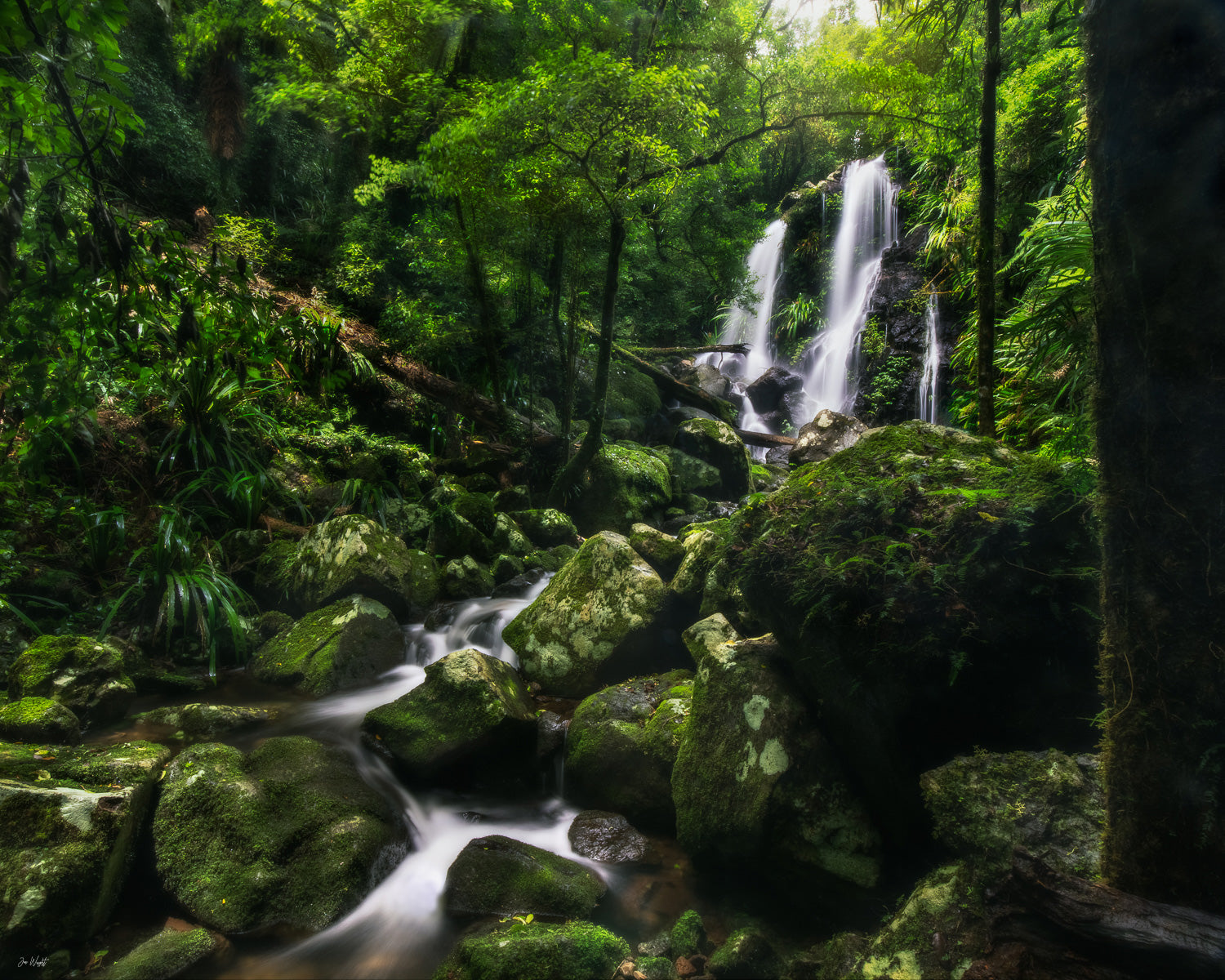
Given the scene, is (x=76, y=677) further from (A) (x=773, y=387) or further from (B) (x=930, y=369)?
(A) (x=773, y=387)

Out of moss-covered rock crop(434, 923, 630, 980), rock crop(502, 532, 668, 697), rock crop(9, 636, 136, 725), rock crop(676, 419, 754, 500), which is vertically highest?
rock crop(676, 419, 754, 500)

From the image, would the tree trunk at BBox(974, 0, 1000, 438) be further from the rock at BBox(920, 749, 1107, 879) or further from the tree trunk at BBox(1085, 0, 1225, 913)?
the tree trunk at BBox(1085, 0, 1225, 913)

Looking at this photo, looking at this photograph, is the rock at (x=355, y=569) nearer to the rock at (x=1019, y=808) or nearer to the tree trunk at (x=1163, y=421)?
the rock at (x=1019, y=808)

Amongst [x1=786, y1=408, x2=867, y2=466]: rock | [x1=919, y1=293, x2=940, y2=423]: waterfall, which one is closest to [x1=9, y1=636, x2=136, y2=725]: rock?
[x1=786, y1=408, x2=867, y2=466]: rock

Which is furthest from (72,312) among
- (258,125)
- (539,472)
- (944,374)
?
(258,125)

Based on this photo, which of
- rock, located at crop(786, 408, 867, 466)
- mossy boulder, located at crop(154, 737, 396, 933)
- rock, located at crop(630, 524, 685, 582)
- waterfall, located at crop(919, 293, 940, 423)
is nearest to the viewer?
mossy boulder, located at crop(154, 737, 396, 933)

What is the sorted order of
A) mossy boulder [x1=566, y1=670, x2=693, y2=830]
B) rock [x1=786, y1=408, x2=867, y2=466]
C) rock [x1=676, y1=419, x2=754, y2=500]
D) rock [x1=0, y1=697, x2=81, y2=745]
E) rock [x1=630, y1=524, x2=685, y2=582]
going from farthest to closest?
1. rock [x1=676, y1=419, x2=754, y2=500]
2. rock [x1=786, y1=408, x2=867, y2=466]
3. rock [x1=630, y1=524, x2=685, y2=582]
4. mossy boulder [x1=566, y1=670, x2=693, y2=830]
5. rock [x1=0, y1=697, x2=81, y2=745]

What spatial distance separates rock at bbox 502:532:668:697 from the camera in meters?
4.70

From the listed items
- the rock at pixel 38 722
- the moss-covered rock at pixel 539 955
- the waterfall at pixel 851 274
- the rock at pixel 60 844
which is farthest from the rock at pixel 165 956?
the waterfall at pixel 851 274

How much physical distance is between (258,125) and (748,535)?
47.5 feet

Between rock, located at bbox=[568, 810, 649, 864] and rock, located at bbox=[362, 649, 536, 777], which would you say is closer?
Answer: rock, located at bbox=[568, 810, 649, 864]

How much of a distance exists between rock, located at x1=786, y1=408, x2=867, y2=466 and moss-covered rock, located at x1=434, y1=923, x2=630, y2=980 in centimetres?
901

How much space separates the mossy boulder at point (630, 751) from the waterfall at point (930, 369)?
27.0ft

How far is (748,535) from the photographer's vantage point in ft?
10.2
